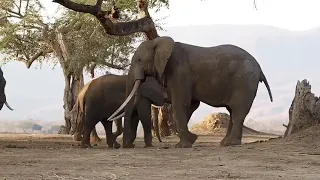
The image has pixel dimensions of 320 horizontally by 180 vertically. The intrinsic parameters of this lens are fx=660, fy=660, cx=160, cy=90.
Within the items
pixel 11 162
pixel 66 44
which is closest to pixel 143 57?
pixel 11 162

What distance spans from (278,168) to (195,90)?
18.6 ft

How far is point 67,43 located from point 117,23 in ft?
30.6

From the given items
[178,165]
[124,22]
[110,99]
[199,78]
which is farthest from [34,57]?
[178,165]

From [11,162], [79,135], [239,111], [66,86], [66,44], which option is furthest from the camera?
[66,86]

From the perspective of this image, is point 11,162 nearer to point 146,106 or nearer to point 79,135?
point 146,106

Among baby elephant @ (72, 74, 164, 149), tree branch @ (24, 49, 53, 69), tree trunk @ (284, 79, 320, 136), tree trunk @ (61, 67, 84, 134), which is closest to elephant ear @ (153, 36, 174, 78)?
baby elephant @ (72, 74, 164, 149)

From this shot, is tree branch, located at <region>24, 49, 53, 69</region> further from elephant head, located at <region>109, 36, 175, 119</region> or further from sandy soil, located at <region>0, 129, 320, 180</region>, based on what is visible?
sandy soil, located at <region>0, 129, 320, 180</region>

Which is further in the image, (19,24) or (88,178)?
(19,24)

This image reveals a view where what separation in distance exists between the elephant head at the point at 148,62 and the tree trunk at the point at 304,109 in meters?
3.02

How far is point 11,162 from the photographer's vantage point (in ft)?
31.6

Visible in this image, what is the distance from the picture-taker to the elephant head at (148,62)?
46.0 ft

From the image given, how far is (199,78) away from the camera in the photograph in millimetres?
14172

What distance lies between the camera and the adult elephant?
1393 cm

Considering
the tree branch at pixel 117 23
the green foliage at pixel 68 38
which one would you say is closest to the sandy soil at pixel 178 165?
the tree branch at pixel 117 23
